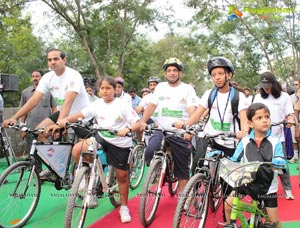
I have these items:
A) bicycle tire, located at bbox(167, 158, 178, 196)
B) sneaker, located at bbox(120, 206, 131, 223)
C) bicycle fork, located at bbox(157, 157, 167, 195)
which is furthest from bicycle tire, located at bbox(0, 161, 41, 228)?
bicycle tire, located at bbox(167, 158, 178, 196)

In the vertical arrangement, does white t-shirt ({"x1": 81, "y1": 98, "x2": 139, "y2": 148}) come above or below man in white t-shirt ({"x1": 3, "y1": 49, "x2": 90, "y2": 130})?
below

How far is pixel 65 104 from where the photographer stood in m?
4.12

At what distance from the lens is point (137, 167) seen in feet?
19.6

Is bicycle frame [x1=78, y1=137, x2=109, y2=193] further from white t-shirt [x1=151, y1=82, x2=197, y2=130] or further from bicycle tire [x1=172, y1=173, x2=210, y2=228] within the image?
white t-shirt [x1=151, y1=82, x2=197, y2=130]

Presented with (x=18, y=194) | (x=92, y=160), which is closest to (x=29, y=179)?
(x=18, y=194)

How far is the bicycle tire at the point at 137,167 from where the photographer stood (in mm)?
5761

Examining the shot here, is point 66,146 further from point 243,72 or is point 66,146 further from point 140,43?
point 243,72

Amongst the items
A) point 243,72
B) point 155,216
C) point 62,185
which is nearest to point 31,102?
point 62,185

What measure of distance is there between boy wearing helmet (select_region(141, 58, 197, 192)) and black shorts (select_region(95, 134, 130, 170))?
0.32 meters

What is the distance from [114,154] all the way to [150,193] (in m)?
0.62

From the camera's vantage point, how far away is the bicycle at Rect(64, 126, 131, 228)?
3217mm

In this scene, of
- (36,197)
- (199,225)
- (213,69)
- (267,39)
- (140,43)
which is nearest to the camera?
(199,225)

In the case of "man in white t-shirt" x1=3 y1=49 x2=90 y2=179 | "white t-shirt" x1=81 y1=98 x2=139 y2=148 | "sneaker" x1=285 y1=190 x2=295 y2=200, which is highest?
"man in white t-shirt" x1=3 y1=49 x2=90 y2=179

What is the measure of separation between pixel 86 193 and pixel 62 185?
3.02ft
